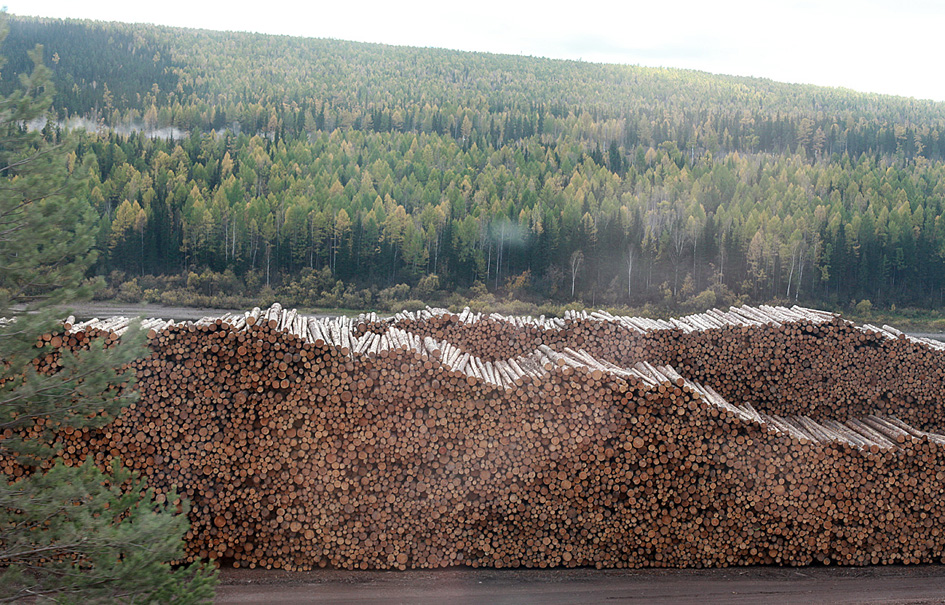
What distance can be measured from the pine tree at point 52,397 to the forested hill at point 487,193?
21.3 m

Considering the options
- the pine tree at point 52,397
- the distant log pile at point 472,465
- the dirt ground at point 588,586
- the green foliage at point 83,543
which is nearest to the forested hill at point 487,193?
the distant log pile at point 472,465

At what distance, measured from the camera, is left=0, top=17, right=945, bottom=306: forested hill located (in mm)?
26922

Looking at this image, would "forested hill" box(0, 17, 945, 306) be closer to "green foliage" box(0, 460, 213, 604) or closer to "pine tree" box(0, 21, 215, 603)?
"pine tree" box(0, 21, 215, 603)

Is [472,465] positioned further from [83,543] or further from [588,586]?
[83,543]

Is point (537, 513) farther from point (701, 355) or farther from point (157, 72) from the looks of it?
point (157, 72)

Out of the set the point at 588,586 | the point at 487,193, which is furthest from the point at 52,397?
the point at 487,193

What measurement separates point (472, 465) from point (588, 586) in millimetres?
1995

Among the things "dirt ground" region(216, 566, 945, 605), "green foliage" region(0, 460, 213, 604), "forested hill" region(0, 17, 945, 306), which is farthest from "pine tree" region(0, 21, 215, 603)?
"forested hill" region(0, 17, 945, 306)

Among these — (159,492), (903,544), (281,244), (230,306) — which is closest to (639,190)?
(281,244)

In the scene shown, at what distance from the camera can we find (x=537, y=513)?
844cm

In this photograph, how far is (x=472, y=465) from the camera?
8.36 meters

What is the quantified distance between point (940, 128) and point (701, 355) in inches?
1800

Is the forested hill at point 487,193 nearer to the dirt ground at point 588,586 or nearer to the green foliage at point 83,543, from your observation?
the dirt ground at point 588,586

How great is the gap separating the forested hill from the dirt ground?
18977mm
